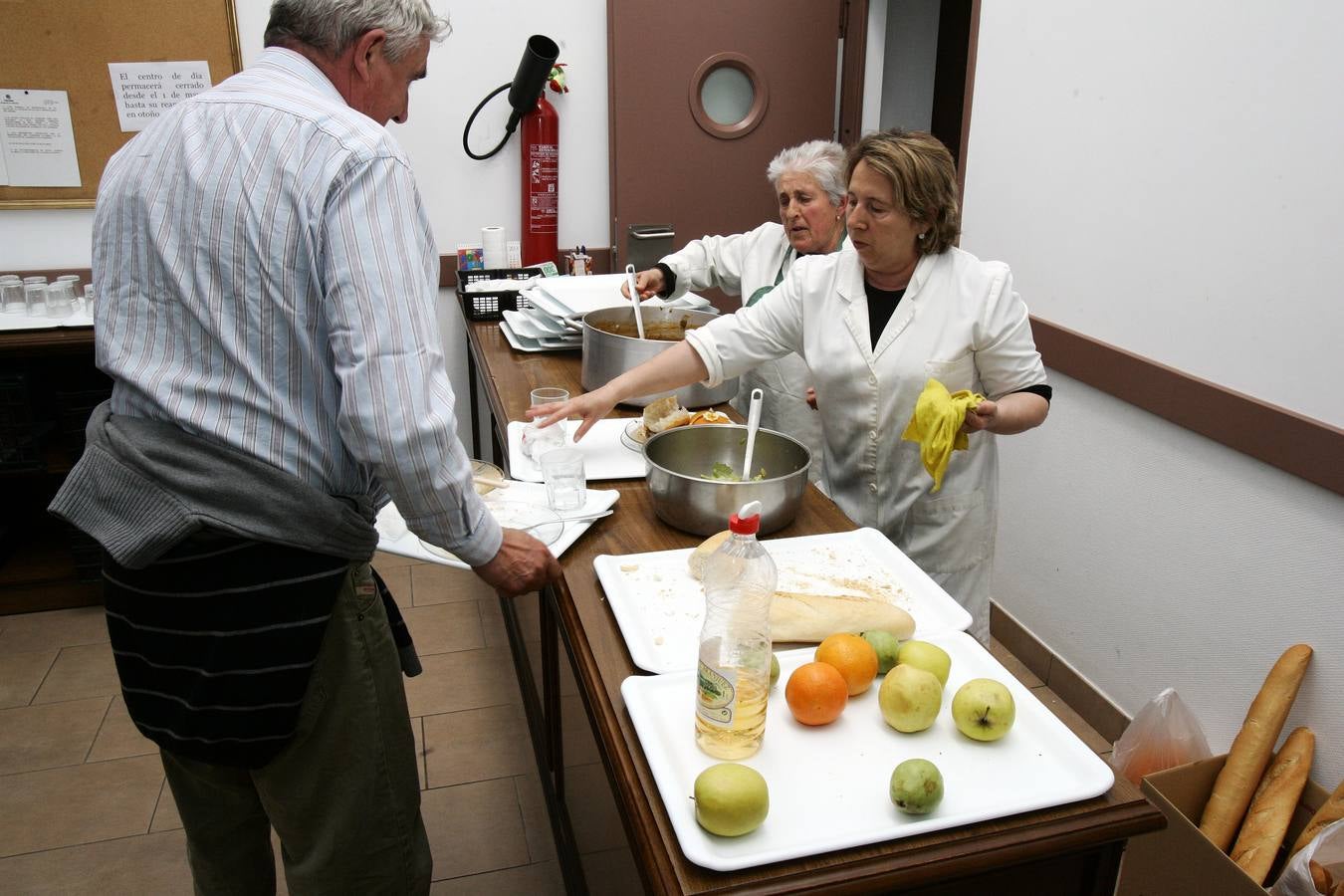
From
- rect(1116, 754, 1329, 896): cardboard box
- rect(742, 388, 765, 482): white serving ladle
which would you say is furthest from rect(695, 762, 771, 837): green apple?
rect(1116, 754, 1329, 896): cardboard box

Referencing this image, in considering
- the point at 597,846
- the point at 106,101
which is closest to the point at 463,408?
the point at 106,101

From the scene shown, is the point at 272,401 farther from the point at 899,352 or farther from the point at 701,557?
the point at 899,352

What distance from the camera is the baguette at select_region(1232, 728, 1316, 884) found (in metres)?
1.92

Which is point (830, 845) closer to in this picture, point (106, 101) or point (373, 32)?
point (373, 32)

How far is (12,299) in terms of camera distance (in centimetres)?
322

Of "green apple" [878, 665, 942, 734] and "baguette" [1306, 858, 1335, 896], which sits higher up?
"green apple" [878, 665, 942, 734]

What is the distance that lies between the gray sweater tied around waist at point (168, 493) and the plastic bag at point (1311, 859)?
1.82 m

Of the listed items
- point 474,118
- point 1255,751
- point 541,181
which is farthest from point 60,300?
point 1255,751

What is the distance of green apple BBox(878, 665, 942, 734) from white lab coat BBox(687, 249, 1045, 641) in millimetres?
783

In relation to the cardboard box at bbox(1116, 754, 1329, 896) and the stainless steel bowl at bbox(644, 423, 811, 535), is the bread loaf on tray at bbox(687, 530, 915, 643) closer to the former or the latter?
the stainless steel bowl at bbox(644, 423, 811, 535)

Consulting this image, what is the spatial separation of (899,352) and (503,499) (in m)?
0.87

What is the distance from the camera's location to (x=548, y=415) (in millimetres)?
1997

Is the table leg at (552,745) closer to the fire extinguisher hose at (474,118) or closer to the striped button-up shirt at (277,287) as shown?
the striped button-up shirt at (277,287)

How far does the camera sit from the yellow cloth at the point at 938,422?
175 centimetres
